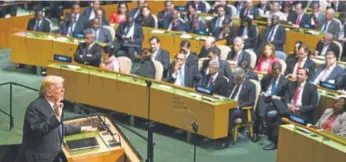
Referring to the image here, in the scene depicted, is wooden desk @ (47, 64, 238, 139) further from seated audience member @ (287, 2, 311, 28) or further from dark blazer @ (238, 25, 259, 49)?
seated audience member @ (287, 2, 311, 28)

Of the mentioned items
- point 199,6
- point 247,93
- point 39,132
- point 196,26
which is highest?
point 199,6

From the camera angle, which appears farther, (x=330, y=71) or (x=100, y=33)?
(x=100, y=33)

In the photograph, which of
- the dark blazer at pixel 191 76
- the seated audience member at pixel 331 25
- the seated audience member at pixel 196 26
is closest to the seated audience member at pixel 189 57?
the dark blazer at pixel 191 76

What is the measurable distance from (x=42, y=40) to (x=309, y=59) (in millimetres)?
5030

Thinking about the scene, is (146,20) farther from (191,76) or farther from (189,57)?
(191,76)

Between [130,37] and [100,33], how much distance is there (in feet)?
1.98

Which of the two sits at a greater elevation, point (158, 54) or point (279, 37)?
point (279, 37)

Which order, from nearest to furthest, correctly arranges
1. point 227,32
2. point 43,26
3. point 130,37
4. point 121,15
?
point 227,32
point 130,37
point 43,26
point 121,15

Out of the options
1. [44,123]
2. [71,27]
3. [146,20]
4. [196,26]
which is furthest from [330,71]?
[71,27]

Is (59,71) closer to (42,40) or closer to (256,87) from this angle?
(42,40)

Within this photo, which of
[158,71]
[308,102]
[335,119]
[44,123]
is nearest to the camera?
[44,123]

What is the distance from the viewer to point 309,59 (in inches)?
408

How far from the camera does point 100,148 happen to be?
19.9 ft

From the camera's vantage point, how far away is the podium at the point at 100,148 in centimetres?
594
